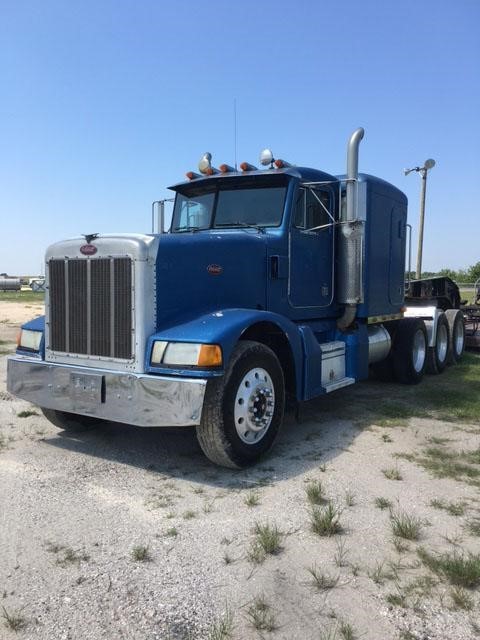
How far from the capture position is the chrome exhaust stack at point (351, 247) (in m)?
6.36

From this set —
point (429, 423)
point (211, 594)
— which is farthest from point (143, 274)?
point (429, 423)

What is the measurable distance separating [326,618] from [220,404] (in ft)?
6.51

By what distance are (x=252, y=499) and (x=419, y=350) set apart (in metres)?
6.15

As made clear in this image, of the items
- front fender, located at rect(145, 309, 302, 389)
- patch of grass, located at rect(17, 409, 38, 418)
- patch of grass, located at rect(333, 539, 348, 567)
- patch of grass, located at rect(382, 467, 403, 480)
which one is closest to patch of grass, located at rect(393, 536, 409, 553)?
patch of grass, located at rect(333, 539, 348, 567)

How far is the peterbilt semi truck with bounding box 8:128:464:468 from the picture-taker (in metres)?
4.43

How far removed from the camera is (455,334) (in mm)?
11328

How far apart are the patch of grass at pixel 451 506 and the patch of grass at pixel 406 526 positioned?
0.29 m

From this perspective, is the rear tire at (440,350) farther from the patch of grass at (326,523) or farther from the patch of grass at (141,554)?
the patch of grass at (141,554)

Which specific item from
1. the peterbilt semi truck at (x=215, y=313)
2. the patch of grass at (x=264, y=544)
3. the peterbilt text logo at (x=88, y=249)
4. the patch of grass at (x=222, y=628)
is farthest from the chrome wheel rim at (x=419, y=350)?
the patch of grass at (x=222, y=628)

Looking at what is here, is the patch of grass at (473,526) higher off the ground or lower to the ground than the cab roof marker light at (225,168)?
lower

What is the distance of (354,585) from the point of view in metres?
2.92

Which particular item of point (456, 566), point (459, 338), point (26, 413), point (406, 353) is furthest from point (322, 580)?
point (459, 338)

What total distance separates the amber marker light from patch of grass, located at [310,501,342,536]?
4.25ft

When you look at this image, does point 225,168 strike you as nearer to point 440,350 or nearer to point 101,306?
point 101,306
